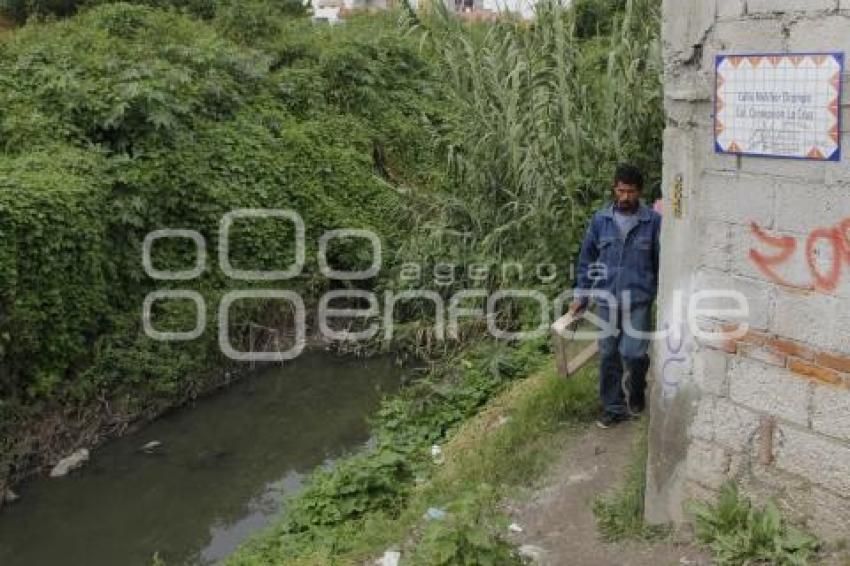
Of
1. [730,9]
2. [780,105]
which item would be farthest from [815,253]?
[730,9]

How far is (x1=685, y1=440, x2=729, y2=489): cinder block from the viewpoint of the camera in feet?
11.1

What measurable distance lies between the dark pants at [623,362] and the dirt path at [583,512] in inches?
5.8

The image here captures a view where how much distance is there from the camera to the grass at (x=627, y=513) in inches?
145

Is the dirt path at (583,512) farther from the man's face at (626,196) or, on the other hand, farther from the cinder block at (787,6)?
the cinder block at (787,6)

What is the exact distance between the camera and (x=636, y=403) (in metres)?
4.91

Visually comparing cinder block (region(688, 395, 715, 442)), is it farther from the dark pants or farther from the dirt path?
the dark pants

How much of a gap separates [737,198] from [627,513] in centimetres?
151

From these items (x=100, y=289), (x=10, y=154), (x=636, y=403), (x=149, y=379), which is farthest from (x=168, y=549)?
(x=10, y=154)

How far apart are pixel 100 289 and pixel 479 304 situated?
322cm

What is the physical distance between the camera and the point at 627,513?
3.80m

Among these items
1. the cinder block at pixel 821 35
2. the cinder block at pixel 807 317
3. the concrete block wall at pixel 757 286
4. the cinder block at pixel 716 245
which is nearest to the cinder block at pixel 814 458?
the concrete block wall at pixel 757 286

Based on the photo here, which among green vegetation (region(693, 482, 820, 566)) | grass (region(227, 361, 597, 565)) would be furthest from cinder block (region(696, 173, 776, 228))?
grass (region(227, 361, 597, 565))

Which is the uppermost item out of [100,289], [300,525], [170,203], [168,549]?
[170,203]

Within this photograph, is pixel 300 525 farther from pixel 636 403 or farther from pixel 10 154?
pixel 10 154
